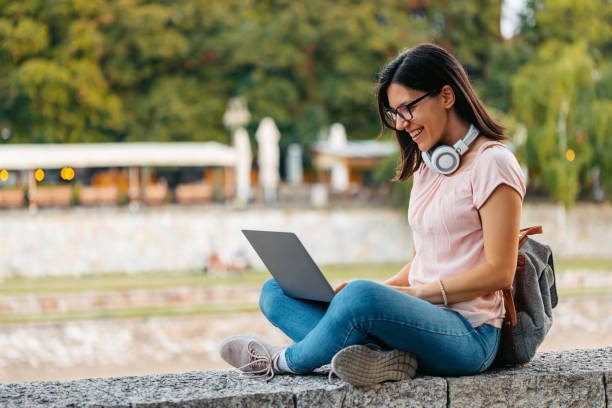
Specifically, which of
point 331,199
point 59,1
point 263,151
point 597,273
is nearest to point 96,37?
point 59,1

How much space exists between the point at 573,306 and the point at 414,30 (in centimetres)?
1395

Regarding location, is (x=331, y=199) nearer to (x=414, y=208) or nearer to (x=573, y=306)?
(x=573, y=306)

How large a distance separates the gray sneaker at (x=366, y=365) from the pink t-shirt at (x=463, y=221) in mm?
263

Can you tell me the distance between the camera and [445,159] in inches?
94.5

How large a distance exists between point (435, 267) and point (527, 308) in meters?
0.30

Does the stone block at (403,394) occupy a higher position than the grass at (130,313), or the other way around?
the stone block at (403,394)

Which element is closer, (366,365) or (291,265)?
(366,365)

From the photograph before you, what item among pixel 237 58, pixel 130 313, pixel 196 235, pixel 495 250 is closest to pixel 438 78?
pixel 495 250

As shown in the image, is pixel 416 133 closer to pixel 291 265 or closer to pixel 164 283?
pixel 291 265

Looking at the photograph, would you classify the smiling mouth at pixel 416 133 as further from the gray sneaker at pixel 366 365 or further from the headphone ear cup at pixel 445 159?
the gray sneaker at pixel 366 365

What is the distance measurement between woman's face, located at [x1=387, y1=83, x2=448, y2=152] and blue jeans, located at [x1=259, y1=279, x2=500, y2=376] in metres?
0.49

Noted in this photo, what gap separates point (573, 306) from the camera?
1475 cm

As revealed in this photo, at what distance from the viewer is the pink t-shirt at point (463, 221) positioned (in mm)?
2285

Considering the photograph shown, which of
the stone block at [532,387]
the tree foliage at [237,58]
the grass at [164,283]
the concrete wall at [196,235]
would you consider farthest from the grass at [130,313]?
the stone block at [532,387]
